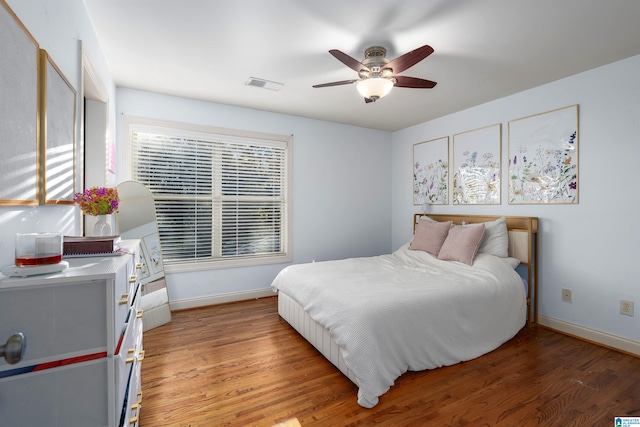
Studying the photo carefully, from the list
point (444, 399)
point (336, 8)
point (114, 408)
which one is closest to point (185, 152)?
point (336, 8)

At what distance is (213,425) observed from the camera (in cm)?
172

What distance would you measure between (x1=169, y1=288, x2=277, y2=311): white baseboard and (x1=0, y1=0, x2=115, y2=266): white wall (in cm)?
200

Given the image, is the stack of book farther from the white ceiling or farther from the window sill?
the window sill

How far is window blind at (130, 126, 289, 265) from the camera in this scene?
3506 mm

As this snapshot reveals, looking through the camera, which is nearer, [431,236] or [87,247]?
[87,247]

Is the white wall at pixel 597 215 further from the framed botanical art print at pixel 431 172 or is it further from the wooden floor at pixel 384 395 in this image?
the framed botanical art print at pixel 431 172

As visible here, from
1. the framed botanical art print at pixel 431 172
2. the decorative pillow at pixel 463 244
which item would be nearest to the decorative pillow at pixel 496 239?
the decorative pillow at pixel 463 244

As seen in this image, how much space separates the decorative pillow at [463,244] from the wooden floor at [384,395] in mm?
895

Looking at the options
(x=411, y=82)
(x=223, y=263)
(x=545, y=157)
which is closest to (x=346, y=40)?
(x=411, y=82)

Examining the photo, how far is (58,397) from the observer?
2.98 feet

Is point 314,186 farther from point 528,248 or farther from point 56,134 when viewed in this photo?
point 56,134

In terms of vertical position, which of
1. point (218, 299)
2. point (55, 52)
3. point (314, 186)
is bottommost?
point (218, 299)

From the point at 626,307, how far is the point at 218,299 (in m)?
4.13

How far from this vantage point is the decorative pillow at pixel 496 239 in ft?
10.5
